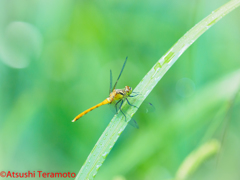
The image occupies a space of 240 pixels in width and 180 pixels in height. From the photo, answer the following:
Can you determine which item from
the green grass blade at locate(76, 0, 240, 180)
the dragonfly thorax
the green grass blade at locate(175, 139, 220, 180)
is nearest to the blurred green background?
the green grass blade at locate(175, 139, 220, 180)

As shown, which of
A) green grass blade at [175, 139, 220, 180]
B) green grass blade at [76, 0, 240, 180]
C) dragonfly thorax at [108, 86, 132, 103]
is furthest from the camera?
dragonfly thorax at [108, 86, 132, 103]

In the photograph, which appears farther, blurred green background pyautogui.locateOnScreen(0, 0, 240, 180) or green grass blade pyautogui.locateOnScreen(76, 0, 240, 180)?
blurred green background pyautogui.locateOnScreen(0, 0, 240, 180)

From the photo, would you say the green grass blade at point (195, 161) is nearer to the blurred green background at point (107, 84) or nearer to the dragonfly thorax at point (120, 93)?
the blurred green background at point (107, 84)

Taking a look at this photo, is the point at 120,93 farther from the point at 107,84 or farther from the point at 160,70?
the point at 107,84

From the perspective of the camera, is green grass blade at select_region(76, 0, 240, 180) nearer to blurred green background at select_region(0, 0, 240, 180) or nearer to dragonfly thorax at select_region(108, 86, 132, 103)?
dragonfly thorax at select_region(108, 86, 132, 103)

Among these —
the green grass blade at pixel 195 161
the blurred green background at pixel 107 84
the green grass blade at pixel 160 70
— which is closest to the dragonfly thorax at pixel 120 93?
the green grass blade at pixel 160 70

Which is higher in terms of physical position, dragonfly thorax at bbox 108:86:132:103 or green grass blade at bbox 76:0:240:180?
dragonfly thorax at bbox 108:86:132:103

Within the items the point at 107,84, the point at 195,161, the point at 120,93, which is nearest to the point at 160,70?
the point at 120,93

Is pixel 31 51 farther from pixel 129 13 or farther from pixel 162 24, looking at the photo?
pixel 162 24
